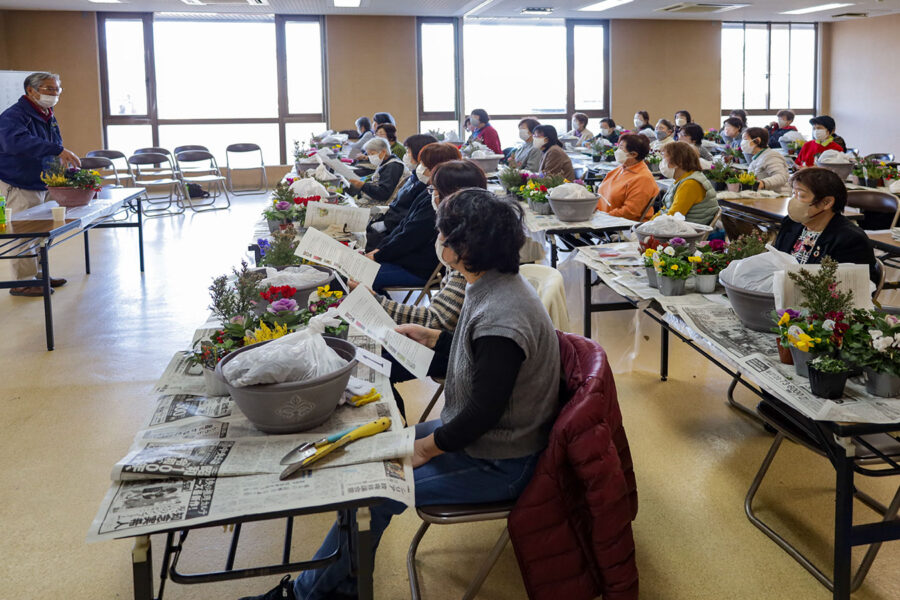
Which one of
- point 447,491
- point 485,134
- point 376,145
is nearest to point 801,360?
point 447,491

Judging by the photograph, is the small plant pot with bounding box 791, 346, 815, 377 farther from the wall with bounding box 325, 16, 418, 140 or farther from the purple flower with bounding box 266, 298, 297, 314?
the wall with bounding box 325, 16, 418, 140

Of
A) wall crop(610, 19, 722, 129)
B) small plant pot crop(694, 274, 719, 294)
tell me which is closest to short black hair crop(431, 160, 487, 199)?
small plant pot crop(694, 274, 719, 294)

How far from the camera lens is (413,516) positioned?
8.61 feet

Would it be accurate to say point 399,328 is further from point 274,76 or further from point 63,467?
point 274,76

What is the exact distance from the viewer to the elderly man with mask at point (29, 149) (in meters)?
5.51

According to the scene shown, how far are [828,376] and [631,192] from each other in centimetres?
354

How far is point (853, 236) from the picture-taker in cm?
285

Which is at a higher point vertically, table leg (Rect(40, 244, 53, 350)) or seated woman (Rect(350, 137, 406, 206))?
seated woman (Rect(350, 137, 406, 206))

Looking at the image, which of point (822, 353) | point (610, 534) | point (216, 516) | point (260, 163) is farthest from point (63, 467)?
point (260, 163)

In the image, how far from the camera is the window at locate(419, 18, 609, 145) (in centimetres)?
1381

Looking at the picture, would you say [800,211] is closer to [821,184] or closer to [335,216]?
[821,184]

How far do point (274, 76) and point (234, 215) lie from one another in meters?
4.30

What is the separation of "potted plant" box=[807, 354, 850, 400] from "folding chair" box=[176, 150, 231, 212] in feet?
30.6

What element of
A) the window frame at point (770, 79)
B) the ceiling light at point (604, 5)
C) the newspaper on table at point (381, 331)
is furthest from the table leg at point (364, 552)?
the window frame at point (770, 79)
